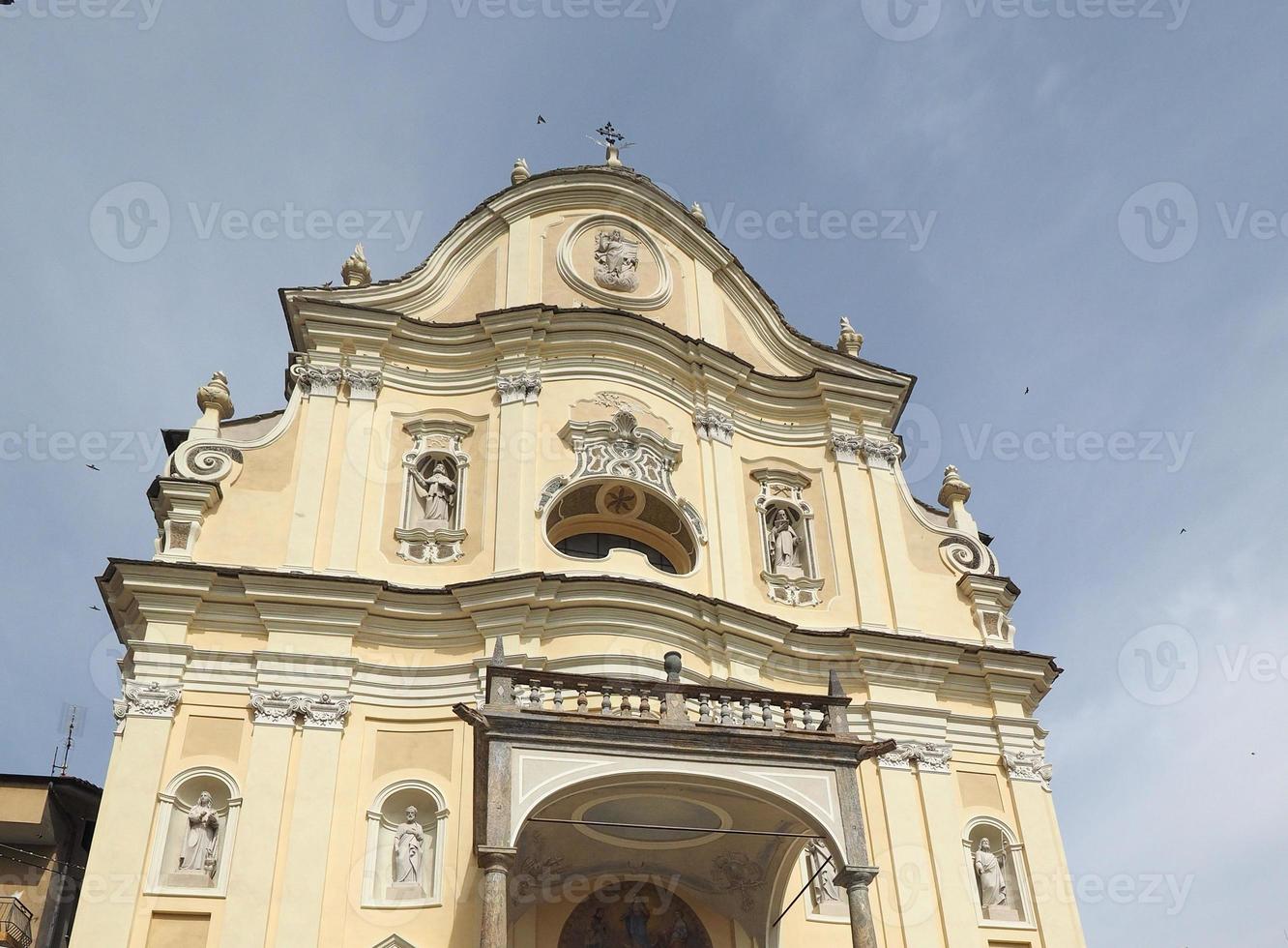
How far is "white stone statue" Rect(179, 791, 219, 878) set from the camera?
13094 millimetres

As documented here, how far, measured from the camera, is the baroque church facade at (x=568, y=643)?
12.5 metres

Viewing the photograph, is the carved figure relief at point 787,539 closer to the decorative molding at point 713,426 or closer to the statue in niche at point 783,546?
the statue in niche at point 783,546

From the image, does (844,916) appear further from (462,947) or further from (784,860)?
(462,947)

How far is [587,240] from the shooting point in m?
19.9

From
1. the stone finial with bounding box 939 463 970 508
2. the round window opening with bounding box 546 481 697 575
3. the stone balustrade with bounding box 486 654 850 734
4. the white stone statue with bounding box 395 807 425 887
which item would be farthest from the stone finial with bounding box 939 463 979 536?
the white stone statue with bounding box 395 807 425 887

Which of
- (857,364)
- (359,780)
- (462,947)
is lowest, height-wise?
(462,947)

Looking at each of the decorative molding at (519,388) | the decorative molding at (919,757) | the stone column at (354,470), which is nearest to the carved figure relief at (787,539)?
the decorative molding at (919,757)

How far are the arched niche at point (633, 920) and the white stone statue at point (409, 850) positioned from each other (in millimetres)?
1804

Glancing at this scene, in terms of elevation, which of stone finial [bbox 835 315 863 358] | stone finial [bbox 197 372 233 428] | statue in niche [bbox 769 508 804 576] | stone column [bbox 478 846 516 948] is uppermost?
stone finial [bbox 835 315 863 358]

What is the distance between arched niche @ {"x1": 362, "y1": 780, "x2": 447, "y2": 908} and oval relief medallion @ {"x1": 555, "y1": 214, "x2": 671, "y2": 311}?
8.47 metres

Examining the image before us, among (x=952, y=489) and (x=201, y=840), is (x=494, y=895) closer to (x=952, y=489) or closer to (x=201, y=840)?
(x=201, y=840)

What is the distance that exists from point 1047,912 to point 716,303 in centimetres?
1043

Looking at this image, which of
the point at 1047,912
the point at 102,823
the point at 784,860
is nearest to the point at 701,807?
the point at 784,860

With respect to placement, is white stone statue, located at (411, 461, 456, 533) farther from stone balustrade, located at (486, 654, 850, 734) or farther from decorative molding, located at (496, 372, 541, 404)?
stone balustrade, located at (486, 654, 850, 734)
